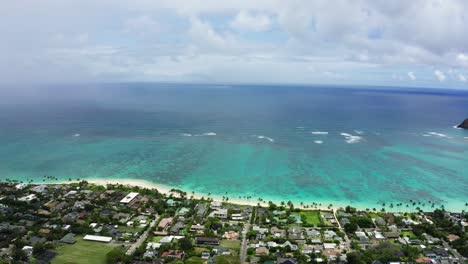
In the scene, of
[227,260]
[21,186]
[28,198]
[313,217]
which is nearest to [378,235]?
[313,217]

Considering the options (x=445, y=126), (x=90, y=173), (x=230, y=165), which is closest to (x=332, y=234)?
(x=230, y=165)

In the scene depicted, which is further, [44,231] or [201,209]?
[201,209]

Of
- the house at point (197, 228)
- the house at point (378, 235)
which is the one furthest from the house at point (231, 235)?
the house at point (378, 235)

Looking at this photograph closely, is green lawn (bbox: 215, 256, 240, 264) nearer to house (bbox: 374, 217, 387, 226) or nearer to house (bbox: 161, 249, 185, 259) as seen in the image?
house (bbox: 161, 249, 185, 259)

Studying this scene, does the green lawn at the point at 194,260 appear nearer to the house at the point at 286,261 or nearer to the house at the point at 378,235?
the house at the point at 286,261

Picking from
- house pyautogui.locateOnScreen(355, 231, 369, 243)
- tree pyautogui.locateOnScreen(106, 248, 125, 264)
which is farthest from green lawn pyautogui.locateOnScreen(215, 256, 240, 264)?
house pyautogui.locateOnScreen(355, 231, 369, 243)

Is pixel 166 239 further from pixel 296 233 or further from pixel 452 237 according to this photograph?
pixel 452 237

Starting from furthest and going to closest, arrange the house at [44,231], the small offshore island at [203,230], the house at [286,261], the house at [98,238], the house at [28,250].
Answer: the house at [44,231] < the house at [98,238] < the small offshore island at [203,230] < the house at [28,250] < the house at [286,261]

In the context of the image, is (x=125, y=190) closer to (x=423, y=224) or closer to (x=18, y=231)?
(x=18, y=231)
